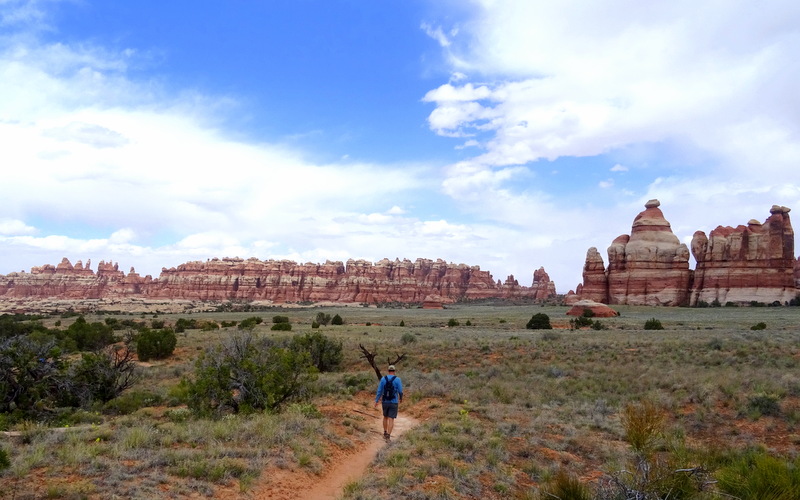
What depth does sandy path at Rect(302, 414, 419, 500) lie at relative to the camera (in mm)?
6820

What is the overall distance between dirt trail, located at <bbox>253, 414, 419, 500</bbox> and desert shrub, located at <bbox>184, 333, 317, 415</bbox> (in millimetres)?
3163

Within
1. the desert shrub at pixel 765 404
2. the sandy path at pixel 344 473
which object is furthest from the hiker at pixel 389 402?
the desert shrub at pixel 765 404

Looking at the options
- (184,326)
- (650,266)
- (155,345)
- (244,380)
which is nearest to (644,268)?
(650,266)

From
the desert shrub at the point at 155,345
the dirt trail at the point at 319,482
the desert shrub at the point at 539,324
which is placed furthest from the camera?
the desert shrub at the point at 539,324

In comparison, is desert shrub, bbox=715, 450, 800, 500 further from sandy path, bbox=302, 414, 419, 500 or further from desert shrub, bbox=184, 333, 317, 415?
desert shrub, bbox=184, 333, 317, 415

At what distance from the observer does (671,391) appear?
13977 millimetres

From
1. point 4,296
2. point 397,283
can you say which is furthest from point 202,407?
point 4,296

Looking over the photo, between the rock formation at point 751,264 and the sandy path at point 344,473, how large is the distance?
6907 centimetres

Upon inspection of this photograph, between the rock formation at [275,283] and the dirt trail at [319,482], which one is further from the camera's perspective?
the rock formation at [275,283]

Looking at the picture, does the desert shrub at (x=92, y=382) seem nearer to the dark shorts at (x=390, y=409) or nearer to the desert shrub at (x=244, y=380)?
the desert shrub at (x=244, y=380)

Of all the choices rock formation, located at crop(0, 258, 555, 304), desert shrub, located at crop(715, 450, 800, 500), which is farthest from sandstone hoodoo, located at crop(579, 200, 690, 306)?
desert shrub, located at crop(715, 450, 800, 500)

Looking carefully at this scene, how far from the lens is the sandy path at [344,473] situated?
6820 millimetres

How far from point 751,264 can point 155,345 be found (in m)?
71.2

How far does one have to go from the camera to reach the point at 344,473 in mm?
7797
